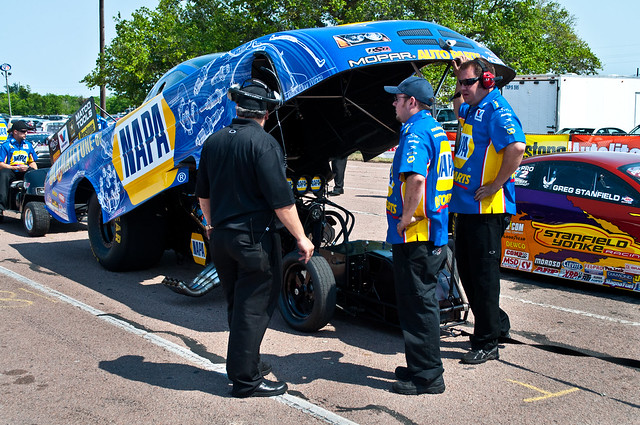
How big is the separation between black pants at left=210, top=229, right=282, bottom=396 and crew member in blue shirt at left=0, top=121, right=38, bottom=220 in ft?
27.9

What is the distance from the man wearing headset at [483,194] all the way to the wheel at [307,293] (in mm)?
1181

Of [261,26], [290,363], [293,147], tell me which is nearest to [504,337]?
[290,363]

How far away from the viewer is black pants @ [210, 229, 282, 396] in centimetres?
409

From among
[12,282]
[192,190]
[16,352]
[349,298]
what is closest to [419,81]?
[349,298]

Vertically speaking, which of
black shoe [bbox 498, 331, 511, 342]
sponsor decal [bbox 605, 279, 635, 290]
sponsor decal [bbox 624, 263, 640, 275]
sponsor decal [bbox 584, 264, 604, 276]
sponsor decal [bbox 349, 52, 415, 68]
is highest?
sponsor decal [bbox 349, 52, 415, 68]

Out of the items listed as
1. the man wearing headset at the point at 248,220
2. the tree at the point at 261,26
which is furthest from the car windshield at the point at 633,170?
the tree at the point at 261,26

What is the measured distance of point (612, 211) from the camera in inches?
263

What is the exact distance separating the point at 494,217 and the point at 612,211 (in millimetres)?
2549

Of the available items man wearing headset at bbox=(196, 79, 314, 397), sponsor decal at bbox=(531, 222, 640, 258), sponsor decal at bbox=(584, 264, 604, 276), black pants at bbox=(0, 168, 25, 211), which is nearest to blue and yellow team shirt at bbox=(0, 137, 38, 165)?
black pants at bbox=(0, 168, 25, 211)

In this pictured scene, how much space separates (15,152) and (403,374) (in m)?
9.35

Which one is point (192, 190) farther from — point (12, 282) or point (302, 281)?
point (12, 282)

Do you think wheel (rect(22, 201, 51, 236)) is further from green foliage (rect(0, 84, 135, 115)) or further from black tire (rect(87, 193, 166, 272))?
green foliage (rect(0, 84, 135, 115))

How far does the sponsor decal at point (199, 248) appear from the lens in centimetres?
673

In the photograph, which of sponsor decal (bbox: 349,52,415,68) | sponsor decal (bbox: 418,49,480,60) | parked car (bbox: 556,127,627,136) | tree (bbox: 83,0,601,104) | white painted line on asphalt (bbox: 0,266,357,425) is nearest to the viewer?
white painted line on asphalt (bbox: 0,266,357,425)
